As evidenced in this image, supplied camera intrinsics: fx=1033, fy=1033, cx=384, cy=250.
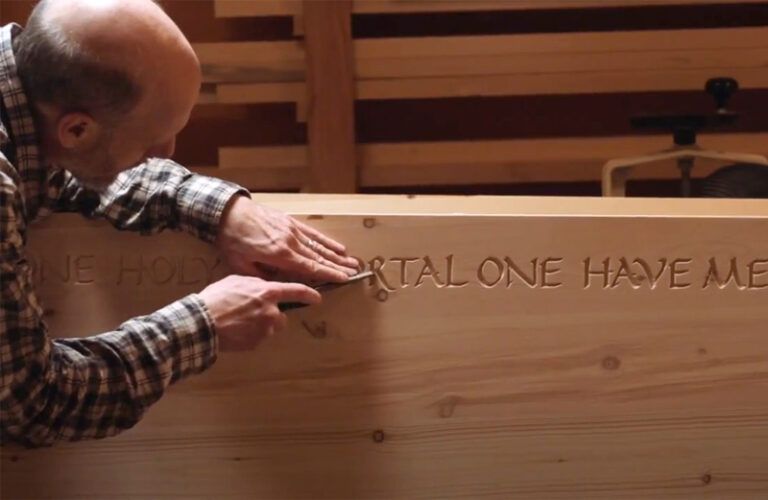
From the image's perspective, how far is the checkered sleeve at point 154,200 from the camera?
1443mm

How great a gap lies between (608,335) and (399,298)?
307 millimetres

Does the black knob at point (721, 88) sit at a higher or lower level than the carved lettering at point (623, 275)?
higher

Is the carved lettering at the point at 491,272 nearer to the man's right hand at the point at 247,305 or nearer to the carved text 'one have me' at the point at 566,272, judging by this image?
the carved text 'one have me' at the point at 566,272

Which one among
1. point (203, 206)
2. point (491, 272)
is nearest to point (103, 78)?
point (203, 206)

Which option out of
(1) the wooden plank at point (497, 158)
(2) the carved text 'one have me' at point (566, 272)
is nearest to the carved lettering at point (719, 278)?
(2) the carved text 'one have me' at point (566, 272)

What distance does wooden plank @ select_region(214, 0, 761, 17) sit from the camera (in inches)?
114

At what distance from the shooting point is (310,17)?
2928mm

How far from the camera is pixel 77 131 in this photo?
127 centimetres

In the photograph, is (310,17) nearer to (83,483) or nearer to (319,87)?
(319,87)

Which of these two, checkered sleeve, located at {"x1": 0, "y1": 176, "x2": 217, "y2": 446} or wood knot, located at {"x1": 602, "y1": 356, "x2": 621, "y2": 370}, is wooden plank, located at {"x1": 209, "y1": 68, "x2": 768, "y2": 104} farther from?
checkered sleeve, located at {"x1": 0, "y1": 176, "x2": 217, "y2": 446}

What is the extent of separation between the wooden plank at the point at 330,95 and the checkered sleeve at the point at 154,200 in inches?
58.5

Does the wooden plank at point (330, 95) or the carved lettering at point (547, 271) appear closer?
the carved lettering at point (547, 271)

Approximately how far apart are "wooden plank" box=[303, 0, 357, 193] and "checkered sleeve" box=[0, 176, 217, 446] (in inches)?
65.1

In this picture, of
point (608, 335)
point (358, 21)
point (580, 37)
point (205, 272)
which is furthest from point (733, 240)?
point (358, 21)
